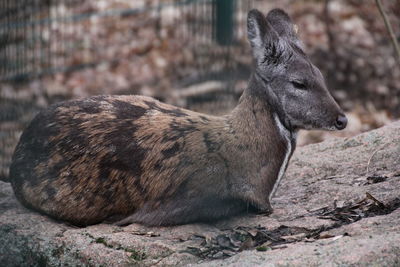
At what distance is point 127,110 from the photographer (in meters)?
5.90

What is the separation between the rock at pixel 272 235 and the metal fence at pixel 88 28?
2.84m

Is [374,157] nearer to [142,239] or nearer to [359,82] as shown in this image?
[142,239]

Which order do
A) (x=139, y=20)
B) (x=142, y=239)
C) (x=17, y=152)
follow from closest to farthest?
(x=142, y=239)
(x=17, y=152)
(x=139, y=20)

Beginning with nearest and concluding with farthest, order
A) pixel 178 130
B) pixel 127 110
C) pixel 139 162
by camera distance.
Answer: pixel 139 162
pixel 178 130
pixel 127 110

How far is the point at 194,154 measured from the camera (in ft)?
18.5

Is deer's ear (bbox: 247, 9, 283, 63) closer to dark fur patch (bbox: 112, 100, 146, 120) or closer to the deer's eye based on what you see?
the deer's eye

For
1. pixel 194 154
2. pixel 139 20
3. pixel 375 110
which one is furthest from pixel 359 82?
pixel 194 154

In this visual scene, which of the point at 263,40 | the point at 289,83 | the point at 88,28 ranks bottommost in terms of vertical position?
the point at 88,28

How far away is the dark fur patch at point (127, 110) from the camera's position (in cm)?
586

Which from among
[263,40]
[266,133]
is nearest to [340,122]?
[266,133]

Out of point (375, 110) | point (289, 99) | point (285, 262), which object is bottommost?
point (375, 110)

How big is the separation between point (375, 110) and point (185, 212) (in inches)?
217

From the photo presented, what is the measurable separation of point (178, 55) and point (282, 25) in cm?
598

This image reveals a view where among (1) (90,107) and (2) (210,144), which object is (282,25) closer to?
(2) (210,144)
